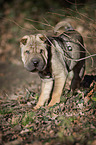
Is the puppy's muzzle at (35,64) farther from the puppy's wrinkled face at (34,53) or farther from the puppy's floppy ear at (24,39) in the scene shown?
the puppy's floppy ear at (24,39)

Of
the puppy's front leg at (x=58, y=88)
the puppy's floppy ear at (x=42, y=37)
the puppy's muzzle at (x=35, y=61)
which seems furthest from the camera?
the puppy's front leg at (x=58, y=88)

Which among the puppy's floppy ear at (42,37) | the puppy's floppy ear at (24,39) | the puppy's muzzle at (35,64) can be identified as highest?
the puppy's floppy ear at (42,37)

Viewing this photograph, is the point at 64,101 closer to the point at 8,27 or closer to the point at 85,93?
the point at 85,93

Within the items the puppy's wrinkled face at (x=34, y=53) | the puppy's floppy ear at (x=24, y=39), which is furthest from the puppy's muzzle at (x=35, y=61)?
the puppy's floppy ear at (x=24, y=39)

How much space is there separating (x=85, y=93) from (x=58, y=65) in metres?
0.79

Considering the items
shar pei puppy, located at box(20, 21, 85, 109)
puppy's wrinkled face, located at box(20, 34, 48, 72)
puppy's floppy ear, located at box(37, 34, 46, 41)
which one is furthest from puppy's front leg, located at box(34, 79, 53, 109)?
puppy's floppy ear, located at box(37, 34, 46, 41)

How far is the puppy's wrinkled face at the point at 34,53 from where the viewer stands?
140 inches

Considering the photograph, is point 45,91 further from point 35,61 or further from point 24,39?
point 24,39

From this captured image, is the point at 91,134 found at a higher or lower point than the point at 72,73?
lower

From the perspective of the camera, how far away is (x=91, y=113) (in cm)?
342

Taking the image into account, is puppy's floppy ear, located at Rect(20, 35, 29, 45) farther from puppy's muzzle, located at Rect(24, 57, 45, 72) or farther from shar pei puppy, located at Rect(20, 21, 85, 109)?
puppy's muzzle, located at Rect(24, 57, 45, 72)

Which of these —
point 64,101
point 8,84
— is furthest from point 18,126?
point 8,84

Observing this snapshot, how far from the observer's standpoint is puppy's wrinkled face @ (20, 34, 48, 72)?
3.55 metres

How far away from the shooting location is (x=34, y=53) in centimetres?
359
